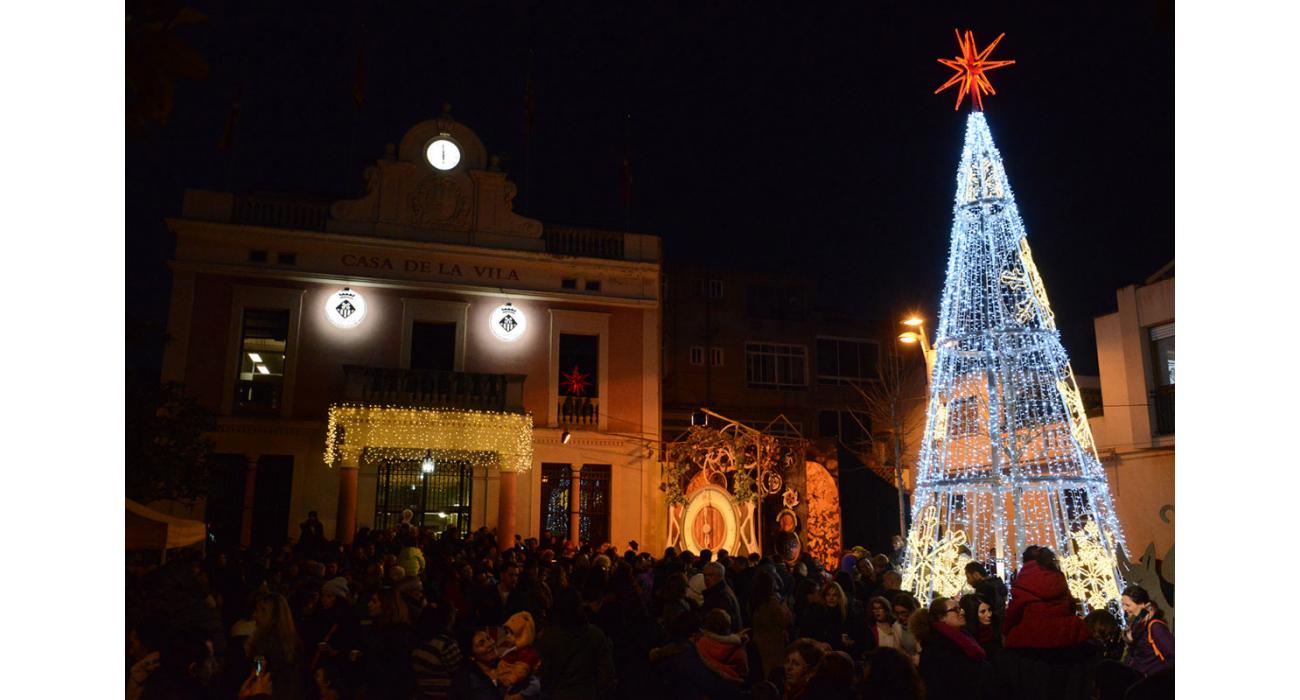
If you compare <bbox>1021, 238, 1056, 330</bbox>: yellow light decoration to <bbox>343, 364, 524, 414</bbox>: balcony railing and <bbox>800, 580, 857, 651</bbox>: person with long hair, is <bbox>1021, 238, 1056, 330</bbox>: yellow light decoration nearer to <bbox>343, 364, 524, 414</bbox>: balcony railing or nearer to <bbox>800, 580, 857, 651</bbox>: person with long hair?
<bbox>800, 580, 857, 651</bbox>: person with long hair

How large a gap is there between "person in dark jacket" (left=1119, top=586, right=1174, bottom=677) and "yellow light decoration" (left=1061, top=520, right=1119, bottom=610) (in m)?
3.53

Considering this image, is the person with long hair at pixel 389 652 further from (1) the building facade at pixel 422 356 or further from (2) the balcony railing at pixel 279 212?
(2) the balcony railing at pixel 279 212

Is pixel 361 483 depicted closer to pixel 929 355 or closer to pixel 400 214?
pixel 400 214

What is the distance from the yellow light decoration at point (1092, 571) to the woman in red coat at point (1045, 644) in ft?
14.9

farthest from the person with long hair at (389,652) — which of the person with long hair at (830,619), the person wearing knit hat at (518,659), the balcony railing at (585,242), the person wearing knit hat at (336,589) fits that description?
the balcony railing at (585,242)

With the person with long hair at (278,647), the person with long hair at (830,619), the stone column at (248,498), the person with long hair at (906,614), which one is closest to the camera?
the person with long hair at (278,647)

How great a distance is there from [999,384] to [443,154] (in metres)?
16.1

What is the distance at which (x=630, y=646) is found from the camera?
21.8 feet

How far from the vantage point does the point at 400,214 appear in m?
21.6

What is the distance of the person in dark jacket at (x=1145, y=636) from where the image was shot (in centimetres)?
564

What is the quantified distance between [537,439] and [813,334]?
1292cm

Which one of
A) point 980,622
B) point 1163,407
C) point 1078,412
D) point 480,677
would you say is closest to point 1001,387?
point 1078,412

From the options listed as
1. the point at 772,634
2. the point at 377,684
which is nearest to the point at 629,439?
the point at 772,634

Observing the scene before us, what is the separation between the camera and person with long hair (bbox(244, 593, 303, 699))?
5188 millimetres
